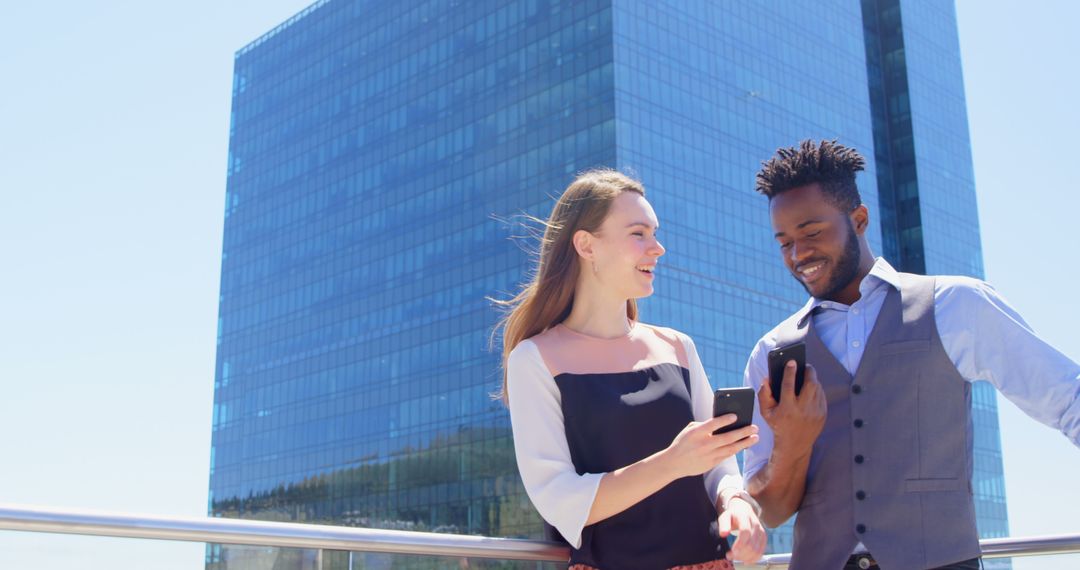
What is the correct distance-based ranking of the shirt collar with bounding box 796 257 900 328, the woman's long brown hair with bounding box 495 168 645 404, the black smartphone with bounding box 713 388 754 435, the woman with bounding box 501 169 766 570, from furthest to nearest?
the woman's long brown hair with bounding box 495 168 645 404, the shirt collar with bounding box 796 257 900 328, the woman with bounding box 501 169 766 570, the black smartphone with bounding box 713 388 754 435

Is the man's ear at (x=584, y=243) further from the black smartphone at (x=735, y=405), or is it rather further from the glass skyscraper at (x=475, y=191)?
the glass skyscraper at (x=475, y=191)

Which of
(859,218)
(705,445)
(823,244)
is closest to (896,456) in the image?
(705,445)

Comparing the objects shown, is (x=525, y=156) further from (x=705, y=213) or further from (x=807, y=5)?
(x=807, y=5)

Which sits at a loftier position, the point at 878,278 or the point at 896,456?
the point at 878,278

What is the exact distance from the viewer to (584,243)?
416cm

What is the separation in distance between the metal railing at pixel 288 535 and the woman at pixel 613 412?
11.8 inches

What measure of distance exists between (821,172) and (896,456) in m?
1.04

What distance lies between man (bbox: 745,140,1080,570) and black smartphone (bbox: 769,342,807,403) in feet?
0.09

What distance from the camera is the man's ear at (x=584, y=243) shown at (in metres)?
4.15

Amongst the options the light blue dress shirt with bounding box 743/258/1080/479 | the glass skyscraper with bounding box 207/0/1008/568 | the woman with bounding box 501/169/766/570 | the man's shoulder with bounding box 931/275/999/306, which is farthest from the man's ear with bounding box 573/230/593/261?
the glass skyscraper with bounding box 207/0/1008/568

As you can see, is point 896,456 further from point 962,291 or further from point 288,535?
point 288,535

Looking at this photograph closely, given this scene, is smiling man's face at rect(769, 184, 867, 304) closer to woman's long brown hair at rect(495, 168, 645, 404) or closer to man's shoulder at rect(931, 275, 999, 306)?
man's shoulder at rect(931, 275, 999, 306)

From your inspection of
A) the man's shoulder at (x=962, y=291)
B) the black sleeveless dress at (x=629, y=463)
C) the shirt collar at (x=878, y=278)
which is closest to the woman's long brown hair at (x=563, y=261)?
the black sleeveless dress at (x=629, y=463)

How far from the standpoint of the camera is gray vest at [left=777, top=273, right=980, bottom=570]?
3.36 m
